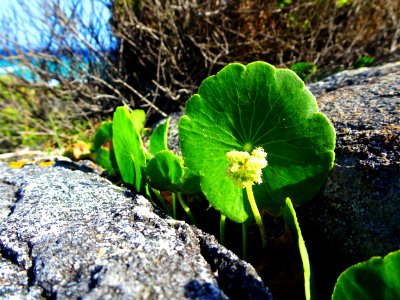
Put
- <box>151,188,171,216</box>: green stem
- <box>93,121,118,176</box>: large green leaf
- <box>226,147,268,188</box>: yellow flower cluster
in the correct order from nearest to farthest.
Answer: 1. <box>226,147,268,188</box>: yellow flower cluster
2. <box>151,188,171,216</box>: green stem
3. <box>93,121,118,176</box>: large green leaf

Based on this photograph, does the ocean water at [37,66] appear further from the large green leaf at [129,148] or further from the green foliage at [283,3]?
the large green leaf at [129,148]

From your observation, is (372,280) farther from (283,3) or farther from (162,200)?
(283,3)

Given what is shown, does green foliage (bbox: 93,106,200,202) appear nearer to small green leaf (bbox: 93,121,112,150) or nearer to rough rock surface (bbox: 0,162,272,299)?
rough rock surface (bbox: 0,162,272,299)

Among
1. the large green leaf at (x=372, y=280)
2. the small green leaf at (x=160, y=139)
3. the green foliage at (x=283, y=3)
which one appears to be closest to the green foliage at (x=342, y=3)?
the green foliage at (x=283, y=3)

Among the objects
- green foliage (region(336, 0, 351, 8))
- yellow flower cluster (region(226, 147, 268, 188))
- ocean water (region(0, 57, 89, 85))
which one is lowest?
ocean water (region(0, 57, 89, 85))

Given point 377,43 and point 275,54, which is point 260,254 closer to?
point 275,54

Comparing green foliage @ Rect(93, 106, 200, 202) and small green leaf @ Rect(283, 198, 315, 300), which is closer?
small green leaf @ Rect(283, 198, 315, 300)

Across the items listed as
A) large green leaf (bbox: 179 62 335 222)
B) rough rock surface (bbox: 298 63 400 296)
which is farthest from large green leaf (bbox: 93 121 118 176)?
rough rock surface (bbox: 298 63 400 296)
